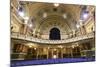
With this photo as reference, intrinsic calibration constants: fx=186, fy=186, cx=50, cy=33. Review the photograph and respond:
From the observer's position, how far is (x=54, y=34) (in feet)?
10.6

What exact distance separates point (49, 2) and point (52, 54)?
2.93ft

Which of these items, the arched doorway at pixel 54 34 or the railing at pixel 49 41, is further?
the arched doorway at pixel 54 34

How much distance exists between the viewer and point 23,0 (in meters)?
3.01

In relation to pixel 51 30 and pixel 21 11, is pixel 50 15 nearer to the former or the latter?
pixel 51 30

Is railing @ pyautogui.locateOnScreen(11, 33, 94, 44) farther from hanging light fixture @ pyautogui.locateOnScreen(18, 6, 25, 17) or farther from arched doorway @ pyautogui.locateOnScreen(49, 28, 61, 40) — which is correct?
hanging light fixture @ pyautogui.locateOnScreen(18, 6, 25, 17)

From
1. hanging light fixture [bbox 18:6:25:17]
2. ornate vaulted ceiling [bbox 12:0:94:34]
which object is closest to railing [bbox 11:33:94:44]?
ornate vaulted ceiling [bbox 12:0:94:34]

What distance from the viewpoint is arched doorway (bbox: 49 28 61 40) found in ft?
10.5

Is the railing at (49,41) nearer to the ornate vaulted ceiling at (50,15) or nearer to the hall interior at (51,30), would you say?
the hall interior at (51,30)

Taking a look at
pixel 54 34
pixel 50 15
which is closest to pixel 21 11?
pixel 50 15

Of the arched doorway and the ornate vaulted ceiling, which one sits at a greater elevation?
the ornate vaulted ceiling

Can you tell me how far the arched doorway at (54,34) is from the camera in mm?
3199

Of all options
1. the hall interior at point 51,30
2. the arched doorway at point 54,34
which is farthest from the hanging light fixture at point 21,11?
the arched doorway at point 54,34
